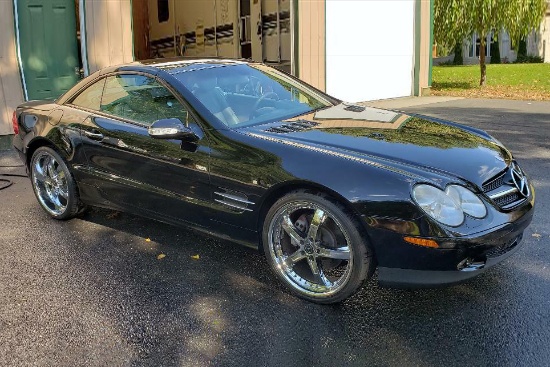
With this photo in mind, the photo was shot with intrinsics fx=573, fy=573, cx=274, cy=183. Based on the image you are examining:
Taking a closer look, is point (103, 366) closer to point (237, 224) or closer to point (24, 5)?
point (237, 224)

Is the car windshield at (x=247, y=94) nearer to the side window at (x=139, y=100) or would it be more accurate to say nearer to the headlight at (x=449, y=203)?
the side window at (x=139, y=100)

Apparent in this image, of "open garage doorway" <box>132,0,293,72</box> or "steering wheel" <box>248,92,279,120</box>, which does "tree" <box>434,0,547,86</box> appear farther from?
"steering wheel" <box>248,92,279,120</box>

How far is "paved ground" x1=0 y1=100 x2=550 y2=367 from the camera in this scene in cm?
295

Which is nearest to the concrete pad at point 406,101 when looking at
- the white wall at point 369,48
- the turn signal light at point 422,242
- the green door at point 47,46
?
the white wall at point 369,48

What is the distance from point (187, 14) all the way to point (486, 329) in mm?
17669

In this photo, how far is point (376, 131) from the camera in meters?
3.84

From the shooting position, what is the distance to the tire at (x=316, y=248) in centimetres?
324

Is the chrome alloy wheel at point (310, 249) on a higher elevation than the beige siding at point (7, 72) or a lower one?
lower

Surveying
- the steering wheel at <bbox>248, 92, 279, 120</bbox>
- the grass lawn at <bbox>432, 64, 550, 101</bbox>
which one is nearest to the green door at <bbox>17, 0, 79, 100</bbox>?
the steering wheel at <bbox>248, 92, 279, 120</bbox>

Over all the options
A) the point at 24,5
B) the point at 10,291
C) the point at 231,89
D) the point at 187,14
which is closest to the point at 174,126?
the point at 231,89

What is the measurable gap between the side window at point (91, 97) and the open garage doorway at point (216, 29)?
927cm

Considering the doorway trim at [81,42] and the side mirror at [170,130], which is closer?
the side mirror at [170,130]

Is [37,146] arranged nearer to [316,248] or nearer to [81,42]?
[316,248]

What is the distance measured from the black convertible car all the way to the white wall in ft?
27.7
